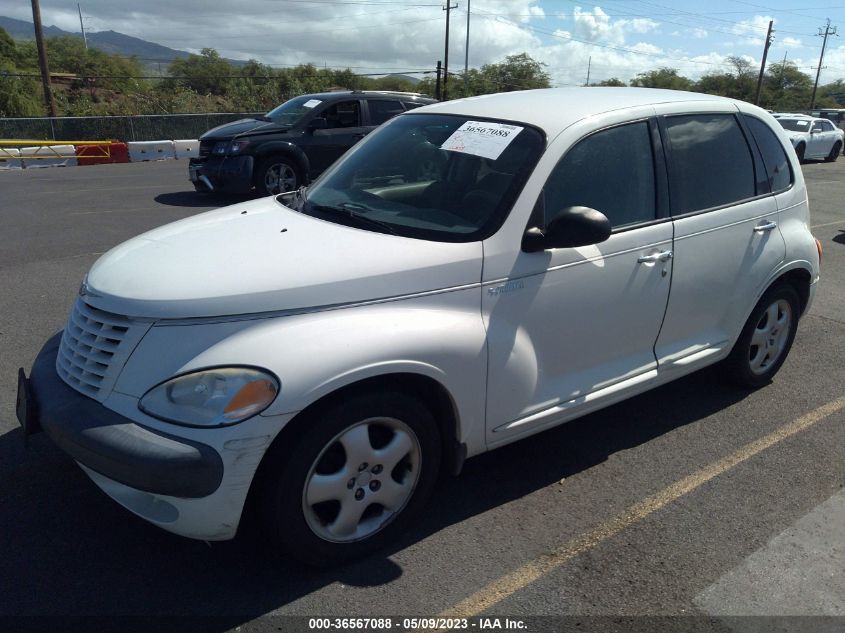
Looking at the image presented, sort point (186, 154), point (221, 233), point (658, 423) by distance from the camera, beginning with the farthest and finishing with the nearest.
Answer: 1. point (186, 154)
2. point (658, 423)
3. point (221, 233)

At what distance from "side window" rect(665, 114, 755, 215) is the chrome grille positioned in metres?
2.75

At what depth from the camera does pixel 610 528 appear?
10.5ft

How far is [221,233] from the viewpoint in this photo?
3285mm

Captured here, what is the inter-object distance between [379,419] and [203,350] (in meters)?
0.72

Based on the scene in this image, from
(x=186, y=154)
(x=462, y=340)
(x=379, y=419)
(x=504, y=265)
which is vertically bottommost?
(x=186, y=154)

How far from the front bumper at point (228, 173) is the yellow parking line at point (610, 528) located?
9119 millimetres

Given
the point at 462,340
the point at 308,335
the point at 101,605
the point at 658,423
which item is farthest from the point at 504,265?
the point at 101,605

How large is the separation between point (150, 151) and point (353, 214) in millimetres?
19551

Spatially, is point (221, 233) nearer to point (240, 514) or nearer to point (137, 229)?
point (240, 514)

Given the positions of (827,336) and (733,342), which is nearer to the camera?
(733,342)

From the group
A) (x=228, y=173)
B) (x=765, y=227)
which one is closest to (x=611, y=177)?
(x=765, y=227)

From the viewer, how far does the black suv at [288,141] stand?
1137 centimetres

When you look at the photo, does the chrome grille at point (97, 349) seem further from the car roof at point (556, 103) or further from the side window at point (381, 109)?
the side window at point (381, 109)

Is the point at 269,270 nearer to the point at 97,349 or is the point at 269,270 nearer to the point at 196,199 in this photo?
the point at 97,349
